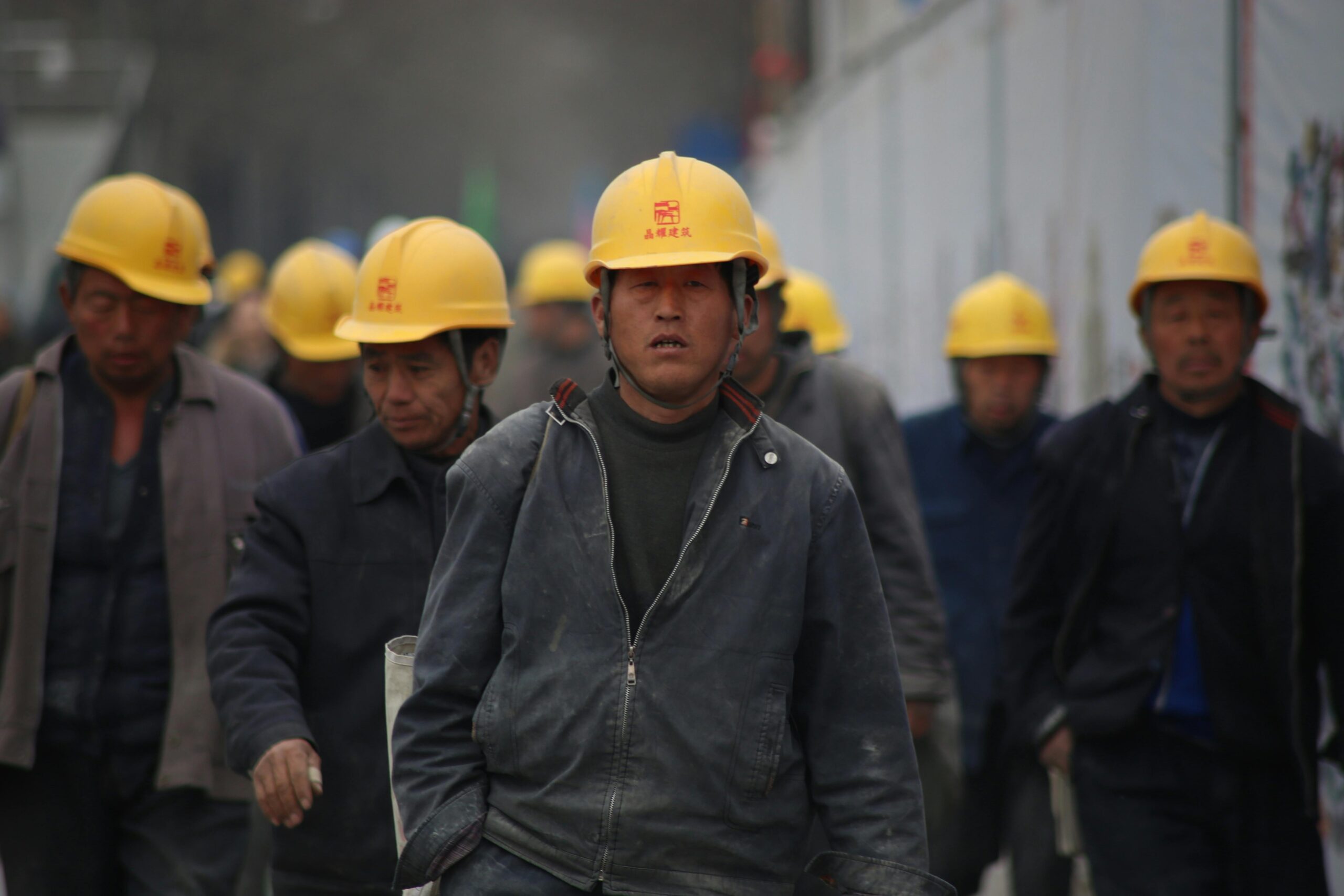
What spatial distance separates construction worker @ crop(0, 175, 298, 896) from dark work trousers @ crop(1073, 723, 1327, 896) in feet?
8.15

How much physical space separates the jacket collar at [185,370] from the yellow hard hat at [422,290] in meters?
0.73

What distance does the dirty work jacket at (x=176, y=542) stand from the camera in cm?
438

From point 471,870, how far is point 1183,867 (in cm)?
240

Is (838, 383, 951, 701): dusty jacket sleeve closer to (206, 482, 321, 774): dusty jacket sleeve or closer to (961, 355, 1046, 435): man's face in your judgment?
(961, 355, 1046, 435): man's face

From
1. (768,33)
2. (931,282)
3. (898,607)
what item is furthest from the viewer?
(768,33)

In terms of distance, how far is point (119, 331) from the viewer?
468 cm

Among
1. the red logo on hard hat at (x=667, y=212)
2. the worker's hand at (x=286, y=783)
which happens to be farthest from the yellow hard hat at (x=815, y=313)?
the red logo on hard hat at (x=667, y=212)

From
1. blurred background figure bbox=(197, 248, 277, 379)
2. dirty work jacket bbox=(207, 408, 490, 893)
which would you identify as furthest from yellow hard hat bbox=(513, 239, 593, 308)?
dirty work jacket bbox=(207, 408, 490, 893)

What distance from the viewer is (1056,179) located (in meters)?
8.61

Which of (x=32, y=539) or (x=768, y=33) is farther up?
(x=768, y=33)

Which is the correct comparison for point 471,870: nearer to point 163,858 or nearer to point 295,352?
point 163,858

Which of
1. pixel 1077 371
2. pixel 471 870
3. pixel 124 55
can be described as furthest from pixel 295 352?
pixel 124 55

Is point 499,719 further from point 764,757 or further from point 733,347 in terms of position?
point 733,347

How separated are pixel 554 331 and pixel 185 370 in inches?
307
